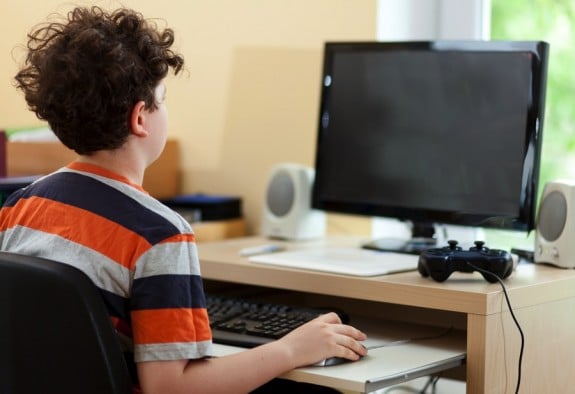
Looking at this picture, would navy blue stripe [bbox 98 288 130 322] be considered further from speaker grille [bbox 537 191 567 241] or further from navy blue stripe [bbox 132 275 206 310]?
speaker grille [bbox 537 191 567 241]

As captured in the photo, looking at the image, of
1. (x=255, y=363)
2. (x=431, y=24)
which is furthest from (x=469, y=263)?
(x=431, y=24)

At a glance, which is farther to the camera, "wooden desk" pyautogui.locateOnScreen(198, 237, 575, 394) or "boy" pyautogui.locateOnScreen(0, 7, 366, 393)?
"wooden desk" pyautogui.locateOnScreen(198, 237, 575, 394)

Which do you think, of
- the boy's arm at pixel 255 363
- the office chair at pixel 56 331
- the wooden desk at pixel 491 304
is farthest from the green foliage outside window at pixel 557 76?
the office chair at pixel 56 331

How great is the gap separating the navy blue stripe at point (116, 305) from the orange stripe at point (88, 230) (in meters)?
0.04

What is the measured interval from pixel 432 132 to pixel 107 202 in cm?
78

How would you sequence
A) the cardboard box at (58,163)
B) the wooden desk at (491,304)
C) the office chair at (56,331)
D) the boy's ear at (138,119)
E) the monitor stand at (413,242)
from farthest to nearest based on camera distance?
the cardboard box at (58,163), the monitor stand at (413,242), the wooden desk at (491,304), the boy's ear at (138,119), the office chair at (56,331)

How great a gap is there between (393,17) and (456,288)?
87cm

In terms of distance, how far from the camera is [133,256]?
1274 mm

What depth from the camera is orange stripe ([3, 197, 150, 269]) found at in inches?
50.2

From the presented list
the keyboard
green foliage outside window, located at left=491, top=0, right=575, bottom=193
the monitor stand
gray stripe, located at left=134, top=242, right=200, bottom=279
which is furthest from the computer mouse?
green foliage outside window, located at left=491, top=0, right=575, bottom=193

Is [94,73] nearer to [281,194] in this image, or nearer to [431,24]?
[281,194]

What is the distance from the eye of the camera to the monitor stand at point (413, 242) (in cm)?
190

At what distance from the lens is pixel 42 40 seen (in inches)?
52.8

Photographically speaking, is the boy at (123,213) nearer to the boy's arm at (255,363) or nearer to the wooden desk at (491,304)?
the boy's arm at (255,363)
